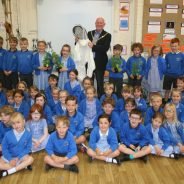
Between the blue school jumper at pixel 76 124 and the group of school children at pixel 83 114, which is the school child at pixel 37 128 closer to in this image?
the group of school children at pixel 83 114

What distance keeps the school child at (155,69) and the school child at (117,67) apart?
1.54ft

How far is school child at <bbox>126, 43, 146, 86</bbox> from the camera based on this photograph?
16.0ft

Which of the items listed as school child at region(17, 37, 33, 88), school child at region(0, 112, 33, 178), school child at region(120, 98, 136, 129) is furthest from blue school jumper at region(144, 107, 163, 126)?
school child at region(17, 37, 33, 88)

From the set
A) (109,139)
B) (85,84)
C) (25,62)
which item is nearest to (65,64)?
(85,84)

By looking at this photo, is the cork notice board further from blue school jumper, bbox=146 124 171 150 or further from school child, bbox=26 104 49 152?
school child, bbox=26 104 49 152

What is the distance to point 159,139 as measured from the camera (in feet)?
11.7

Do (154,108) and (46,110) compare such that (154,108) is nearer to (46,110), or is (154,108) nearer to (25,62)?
(46,110)

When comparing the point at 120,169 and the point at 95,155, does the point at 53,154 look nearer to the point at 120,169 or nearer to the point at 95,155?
the point at 95,155

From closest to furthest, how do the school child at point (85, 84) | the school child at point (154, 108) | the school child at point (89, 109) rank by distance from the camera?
the school child at point (154, 108)
the school child at point (89, 109)
the school child at point (85, 84)

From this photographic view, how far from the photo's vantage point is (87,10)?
6.62 meters

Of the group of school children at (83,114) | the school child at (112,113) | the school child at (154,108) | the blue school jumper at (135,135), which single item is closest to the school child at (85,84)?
the group of school children at (83,114)

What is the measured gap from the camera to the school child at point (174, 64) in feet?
16.1

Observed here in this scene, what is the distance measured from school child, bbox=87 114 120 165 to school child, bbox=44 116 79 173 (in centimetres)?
28

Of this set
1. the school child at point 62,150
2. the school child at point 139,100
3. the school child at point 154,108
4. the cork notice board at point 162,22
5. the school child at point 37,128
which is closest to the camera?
the school child at point 62,150
